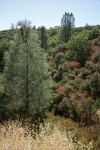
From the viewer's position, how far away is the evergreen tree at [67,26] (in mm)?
59441

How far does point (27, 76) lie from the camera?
1986 centimetres

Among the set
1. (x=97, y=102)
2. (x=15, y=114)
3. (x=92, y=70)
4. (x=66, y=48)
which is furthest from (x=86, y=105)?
(x=66, y=48)

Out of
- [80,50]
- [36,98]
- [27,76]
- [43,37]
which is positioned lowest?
[36,98]

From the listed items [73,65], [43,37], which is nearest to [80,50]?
[73,65]

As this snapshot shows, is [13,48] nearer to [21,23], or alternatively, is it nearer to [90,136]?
[21,23]

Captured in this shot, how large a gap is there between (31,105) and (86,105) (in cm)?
398

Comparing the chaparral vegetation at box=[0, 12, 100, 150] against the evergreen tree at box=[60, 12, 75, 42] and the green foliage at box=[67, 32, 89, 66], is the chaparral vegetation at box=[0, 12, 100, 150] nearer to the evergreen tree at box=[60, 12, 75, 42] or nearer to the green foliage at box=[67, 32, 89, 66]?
the green foliage at box=[67, 32, 89, 66]

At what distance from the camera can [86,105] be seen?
808 inches

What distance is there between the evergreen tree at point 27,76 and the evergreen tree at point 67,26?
38942 millimetres

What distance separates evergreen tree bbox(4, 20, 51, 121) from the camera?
65.2ft

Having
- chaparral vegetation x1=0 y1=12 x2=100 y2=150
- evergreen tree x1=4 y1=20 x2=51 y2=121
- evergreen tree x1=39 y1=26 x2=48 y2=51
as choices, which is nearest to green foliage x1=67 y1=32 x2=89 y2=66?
chaparral vegetation x1=0 y1=12 x2=100 y2=150

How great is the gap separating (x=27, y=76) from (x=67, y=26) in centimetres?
4195

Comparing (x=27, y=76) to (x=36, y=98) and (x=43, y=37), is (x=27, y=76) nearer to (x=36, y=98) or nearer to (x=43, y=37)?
(x=36, y=98)

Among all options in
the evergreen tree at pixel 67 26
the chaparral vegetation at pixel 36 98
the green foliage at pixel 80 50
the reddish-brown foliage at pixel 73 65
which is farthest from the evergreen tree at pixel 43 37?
the chaparral vegetation at pixel 36 98
